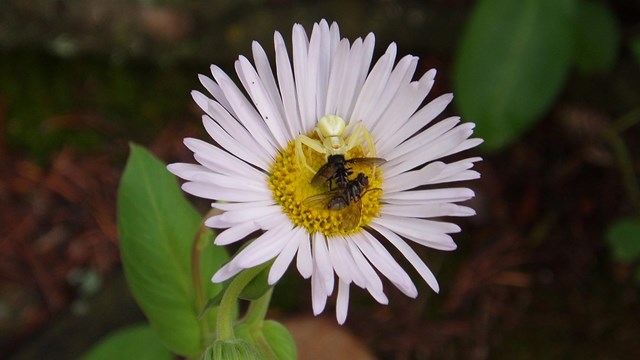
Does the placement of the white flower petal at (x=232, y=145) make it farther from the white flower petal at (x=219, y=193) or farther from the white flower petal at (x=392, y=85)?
the white flower petal at (x=392, y=85)

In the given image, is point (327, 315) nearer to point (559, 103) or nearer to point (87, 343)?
point (87, 343)

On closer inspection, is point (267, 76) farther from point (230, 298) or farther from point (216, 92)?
point (230, 298)

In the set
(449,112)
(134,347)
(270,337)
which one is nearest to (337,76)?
(270,337)

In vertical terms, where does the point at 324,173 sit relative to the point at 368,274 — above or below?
above

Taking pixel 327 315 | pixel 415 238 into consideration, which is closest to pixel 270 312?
pixel 327 315

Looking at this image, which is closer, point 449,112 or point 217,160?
point 217,160

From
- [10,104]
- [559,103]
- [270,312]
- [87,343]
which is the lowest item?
[87,343]

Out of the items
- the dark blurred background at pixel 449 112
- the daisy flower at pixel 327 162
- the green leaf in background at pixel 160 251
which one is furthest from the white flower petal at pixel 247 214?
the dark blurred background at pixel 449 112
